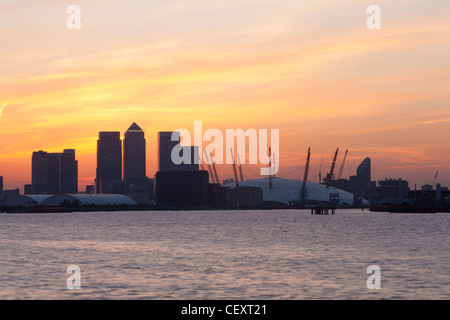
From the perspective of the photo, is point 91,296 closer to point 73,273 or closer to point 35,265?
point 73,273

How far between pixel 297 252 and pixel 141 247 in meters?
24.3

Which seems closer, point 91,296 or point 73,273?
point 91,296

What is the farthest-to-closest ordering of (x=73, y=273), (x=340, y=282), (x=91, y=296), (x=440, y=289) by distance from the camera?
(x=73, y=273) → (x=340, y=282) → (x=440, y=289) → (x=91, y=296)

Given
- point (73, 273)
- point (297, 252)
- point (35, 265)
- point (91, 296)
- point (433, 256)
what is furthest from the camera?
point (297, 252)

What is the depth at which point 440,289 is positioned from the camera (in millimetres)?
48000
